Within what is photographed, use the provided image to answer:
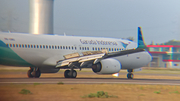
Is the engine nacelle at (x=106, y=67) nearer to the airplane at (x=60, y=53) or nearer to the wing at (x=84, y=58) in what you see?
the airplane at (x=60, y=53)

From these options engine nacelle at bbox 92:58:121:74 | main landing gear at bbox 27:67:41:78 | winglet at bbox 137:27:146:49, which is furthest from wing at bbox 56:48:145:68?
main landing gear at bbox 27:67:41:78

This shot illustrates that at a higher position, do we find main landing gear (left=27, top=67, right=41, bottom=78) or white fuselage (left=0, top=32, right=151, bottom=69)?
white fuselage (left=0, top=32, right=151, bottom=69)

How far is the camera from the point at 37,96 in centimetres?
1270

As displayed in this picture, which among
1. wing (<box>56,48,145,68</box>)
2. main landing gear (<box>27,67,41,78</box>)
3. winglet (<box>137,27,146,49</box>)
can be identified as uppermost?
winglet (<box>137,27,146,49</box>)

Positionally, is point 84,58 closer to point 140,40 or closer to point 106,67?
point 106,67

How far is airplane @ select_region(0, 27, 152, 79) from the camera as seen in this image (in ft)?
75.3

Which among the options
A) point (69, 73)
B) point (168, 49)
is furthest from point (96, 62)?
point (168, 49)

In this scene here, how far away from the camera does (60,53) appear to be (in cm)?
2545

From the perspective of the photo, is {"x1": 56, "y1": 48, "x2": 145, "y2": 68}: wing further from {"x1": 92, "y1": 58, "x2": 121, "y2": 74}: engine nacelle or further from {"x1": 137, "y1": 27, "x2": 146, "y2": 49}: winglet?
{"x1": 137, "y1": 27, "x2": 146, "y2": 49}: winglet

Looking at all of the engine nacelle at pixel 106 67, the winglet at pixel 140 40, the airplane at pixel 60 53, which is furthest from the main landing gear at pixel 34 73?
the winglet at pixel 140 40

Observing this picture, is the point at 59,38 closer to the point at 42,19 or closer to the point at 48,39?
the point at 48,39

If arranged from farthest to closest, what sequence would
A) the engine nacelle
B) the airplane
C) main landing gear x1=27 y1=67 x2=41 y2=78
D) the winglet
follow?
main landing gear x1=27 y1=67 x2=41 y2=78 < the engine nacelle < the airplane < the winglet

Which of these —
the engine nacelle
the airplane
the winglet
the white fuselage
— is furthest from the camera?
the engine nacelle

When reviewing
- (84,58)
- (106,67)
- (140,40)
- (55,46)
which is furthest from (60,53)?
(140,40)
